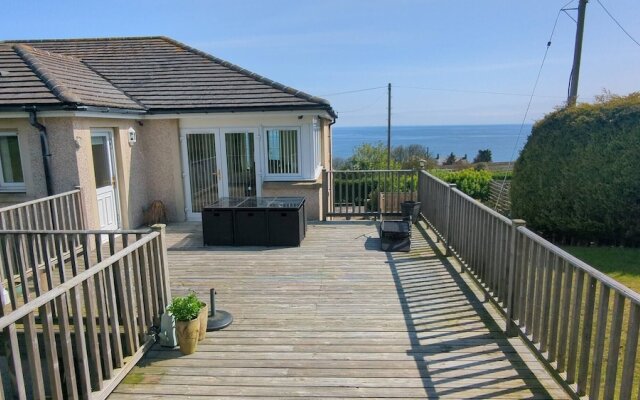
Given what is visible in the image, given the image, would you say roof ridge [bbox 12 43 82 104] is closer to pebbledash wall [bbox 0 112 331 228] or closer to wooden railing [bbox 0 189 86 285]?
pebbledash wall [bbox 0 112 331 228]

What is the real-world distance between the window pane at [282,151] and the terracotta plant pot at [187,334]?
18.7 feet

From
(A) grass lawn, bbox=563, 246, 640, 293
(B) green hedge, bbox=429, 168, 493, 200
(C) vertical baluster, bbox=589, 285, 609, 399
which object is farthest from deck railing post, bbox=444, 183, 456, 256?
(B) green hedge, bbox=429, 168, 493, 200

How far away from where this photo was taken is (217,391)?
125 inches

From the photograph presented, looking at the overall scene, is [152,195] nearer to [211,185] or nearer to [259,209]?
[211,185]

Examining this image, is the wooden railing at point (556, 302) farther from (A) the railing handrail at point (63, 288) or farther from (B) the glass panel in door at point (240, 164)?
(B) the glass panel in door at point (240, 164)

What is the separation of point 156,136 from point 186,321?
6.37 metres

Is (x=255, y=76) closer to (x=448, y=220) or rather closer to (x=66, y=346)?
(x=448, y=220)

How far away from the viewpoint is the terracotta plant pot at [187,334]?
3662mm

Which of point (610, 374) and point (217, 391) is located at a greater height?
point (610, 374)

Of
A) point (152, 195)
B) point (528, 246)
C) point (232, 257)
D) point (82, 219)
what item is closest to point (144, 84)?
point (152, 195)

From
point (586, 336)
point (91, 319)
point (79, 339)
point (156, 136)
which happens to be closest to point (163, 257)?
point (91, 319)

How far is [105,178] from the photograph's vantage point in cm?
792

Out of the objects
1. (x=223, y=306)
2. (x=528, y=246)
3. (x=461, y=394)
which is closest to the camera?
(x=461, y=394)

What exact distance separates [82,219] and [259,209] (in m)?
2.81
